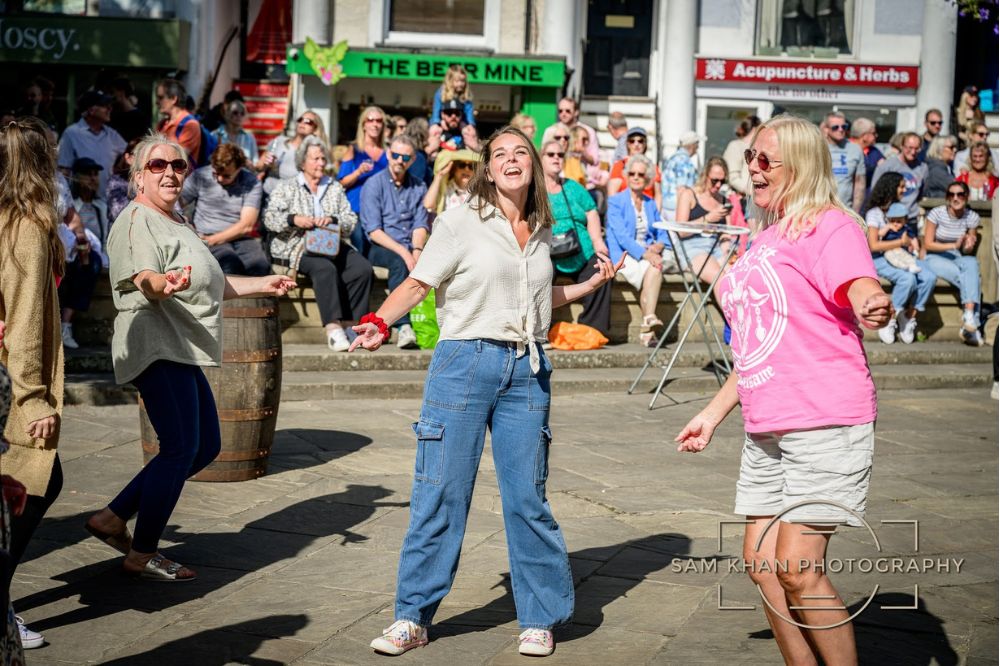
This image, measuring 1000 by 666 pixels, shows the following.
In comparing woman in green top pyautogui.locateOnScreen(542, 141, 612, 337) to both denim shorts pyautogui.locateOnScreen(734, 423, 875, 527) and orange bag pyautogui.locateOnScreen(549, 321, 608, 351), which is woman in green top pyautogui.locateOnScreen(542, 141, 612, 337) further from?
denim shorts pyautogui.locateOnScreen(734, 423, 875, 527)

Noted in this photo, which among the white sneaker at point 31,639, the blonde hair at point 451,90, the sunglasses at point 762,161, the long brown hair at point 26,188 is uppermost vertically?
the blonde hair at point 451,90

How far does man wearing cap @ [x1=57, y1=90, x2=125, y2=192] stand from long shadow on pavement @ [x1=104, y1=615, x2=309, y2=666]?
817 centimetres

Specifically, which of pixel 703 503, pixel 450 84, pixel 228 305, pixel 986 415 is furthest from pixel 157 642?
pixel 450 84

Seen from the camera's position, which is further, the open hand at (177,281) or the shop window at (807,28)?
the shop window at (807,28)

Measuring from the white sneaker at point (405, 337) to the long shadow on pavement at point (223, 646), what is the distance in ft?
20.5

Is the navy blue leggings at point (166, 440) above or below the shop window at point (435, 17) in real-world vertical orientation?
below

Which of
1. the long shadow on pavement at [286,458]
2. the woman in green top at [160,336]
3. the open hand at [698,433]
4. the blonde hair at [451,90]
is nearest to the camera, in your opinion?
the open hand at [698,433]

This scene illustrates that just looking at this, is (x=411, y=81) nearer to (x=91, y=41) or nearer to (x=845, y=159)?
(x=91, y=41)

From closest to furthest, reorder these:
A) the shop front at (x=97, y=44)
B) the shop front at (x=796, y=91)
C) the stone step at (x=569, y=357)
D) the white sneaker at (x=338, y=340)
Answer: the stone step at (x=569, y=357) → the white sneaker at (x=338, y=340) → the shop front at (x=97, y=44) → the shop front at (x=796, y=91)

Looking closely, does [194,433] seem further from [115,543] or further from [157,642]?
[157,642]

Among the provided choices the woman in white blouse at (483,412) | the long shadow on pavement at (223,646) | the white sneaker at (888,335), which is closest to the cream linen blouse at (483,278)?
the woman in white blouse at (483,412)

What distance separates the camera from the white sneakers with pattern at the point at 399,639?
4582 millimetres

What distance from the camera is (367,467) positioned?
7.63 meters

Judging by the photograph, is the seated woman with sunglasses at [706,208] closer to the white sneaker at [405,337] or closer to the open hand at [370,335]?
the white sneaker at [405,337]
